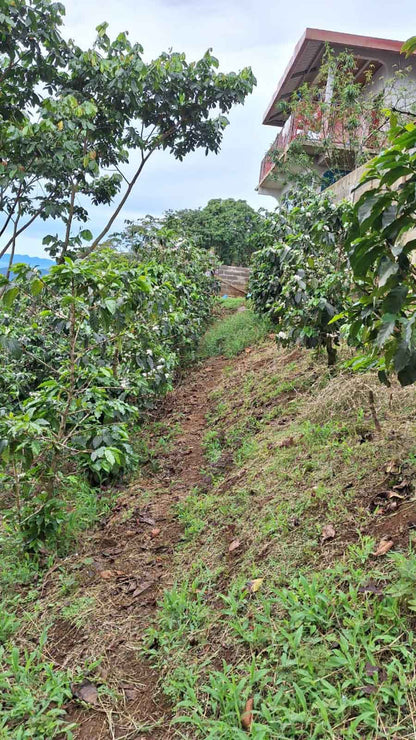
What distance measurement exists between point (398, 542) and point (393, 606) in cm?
35

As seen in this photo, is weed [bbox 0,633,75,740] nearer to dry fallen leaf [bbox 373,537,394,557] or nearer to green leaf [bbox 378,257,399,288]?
dry fallen leaf [bbox 373,537,394,557]

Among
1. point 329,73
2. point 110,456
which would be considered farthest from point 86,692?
point 329,73

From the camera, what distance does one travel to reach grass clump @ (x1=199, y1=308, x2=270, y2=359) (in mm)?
7723

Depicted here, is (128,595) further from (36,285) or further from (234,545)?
(36,285)

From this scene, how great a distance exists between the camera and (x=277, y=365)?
5.50 metres

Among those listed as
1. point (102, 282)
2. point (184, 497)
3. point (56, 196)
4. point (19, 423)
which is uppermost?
point (56, 196)

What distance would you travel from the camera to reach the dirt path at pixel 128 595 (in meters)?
1.78

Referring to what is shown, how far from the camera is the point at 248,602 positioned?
81.0 inches

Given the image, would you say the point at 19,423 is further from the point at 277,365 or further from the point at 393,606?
the point at 277,365

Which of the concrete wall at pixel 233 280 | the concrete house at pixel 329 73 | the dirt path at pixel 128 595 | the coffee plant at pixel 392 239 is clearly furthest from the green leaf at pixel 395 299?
the concrete wall at pixel 233 280

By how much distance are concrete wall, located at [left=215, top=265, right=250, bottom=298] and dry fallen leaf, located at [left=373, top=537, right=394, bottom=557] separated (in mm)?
12455

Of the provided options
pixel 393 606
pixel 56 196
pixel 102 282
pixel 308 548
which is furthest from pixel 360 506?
pixel 56 196

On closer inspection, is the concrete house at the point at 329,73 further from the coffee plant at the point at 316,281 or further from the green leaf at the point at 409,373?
the green leaf at the point at 409,373

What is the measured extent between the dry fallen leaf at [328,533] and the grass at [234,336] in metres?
5.41
